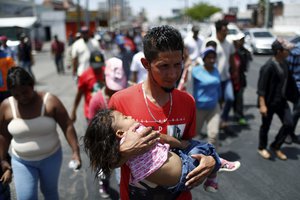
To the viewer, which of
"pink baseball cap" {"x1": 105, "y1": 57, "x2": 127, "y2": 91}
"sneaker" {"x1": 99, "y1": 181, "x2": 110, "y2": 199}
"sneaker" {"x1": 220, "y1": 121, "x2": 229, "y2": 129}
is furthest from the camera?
"sneaker" {"x1": 220, "y1": 121, "x2": 229, "y2": 129}

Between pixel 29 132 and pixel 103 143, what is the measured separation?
1.42 meters

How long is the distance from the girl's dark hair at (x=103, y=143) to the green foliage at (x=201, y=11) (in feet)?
346

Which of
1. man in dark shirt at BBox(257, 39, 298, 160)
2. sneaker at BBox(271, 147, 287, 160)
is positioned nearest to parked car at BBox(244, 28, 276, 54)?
sneaker at BBox(271, 147, 287, 160)

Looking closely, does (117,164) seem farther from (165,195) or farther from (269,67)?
(269,67)

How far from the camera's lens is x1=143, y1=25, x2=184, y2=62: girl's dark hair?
178 cm

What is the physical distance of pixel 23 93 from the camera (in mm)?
2855

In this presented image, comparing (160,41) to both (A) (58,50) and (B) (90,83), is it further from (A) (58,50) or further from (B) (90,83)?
(A) (58,50)

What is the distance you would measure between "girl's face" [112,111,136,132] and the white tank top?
1.35m

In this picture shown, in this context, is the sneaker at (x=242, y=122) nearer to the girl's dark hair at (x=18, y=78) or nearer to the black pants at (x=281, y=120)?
the black pants at (x=281, y=120)

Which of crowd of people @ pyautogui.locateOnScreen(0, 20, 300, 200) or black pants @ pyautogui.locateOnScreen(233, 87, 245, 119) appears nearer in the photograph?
crowd of people @ pyautogui.locateOnScreen(0, 20, 300, 200)

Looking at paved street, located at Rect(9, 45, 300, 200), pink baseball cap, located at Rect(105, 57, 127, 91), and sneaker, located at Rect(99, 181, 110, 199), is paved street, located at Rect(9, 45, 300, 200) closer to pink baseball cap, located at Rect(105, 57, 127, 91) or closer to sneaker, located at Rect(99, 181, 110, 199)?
sneaker, located at Rect(99, 181, 110, 199)

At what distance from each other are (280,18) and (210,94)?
43732 millimetres

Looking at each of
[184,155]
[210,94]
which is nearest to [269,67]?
[210,94]

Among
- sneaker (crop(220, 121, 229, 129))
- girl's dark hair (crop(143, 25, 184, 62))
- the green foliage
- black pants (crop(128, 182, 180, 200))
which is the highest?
the green foliage
